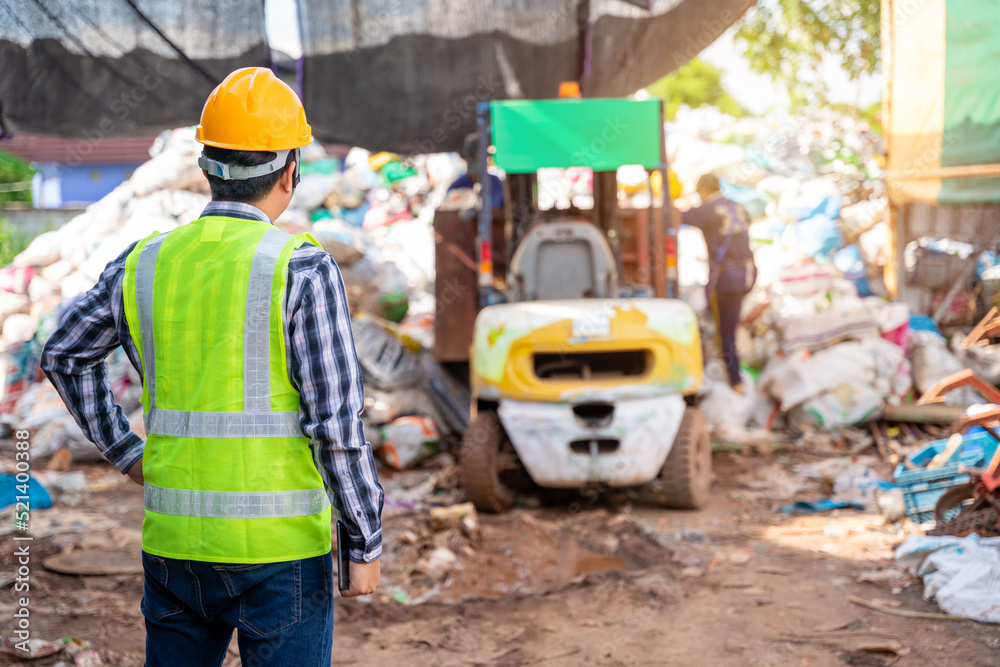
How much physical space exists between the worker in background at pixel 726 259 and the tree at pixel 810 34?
22.6ft

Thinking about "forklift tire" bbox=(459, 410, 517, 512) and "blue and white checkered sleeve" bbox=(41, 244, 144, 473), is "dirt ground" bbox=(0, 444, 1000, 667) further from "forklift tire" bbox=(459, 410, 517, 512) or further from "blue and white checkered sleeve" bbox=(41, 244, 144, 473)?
"blue and white checkered sleeve" bbox=(41, 244, 144, 473)

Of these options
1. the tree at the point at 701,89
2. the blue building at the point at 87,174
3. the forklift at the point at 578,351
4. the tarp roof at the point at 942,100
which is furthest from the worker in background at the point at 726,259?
the tree at the point at 701,89

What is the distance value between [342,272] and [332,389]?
5.76 metres

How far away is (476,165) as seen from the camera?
20.0 ft

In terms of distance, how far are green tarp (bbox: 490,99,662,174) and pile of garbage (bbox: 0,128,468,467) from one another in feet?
4.69

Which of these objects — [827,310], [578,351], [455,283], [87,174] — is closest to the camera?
[578,351]

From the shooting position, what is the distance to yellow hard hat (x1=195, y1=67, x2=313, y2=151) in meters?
1.62

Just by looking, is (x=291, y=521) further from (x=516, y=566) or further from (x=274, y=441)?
(x=516, y=566)

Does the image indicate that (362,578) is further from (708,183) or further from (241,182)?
(708,183)

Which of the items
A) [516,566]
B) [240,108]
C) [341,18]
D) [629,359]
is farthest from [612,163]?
[240,108]

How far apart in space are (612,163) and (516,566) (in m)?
2.67

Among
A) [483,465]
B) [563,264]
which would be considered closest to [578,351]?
Answer: [483,465]

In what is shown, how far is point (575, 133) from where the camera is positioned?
557 cm

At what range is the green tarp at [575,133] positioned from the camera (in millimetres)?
5539
